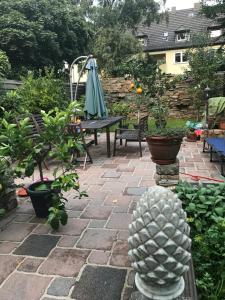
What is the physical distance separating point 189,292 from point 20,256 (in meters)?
1.43

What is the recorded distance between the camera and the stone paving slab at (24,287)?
1.86m

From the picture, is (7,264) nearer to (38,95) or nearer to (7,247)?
(7,247)

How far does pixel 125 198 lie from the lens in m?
3.56

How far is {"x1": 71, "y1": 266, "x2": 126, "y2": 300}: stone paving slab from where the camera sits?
1839mm

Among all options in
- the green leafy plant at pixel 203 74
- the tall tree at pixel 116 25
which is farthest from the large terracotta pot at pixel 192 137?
the tall tree at pixel 116 25

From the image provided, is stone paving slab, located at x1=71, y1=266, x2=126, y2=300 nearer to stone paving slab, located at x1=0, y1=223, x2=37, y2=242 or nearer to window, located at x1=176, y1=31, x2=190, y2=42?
stone paving slab, located at x1=0, y1=223, x2=37, y2=242

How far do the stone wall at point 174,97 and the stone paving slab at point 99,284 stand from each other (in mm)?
9208

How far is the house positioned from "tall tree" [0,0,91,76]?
499 inches

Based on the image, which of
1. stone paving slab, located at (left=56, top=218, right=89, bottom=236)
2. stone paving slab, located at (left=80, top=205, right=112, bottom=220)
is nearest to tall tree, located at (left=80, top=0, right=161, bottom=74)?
stone paving slab, located at (left=80, top=205, right=112, bottom=220)

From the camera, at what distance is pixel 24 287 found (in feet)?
6.37

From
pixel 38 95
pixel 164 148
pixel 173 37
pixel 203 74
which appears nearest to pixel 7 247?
pixel 164 148

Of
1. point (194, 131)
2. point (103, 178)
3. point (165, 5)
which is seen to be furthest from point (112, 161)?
point (165, 5)

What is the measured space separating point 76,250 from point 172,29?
2796cm

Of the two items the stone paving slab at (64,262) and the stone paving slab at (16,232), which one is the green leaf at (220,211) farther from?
the stone paving slab at (16,232)
